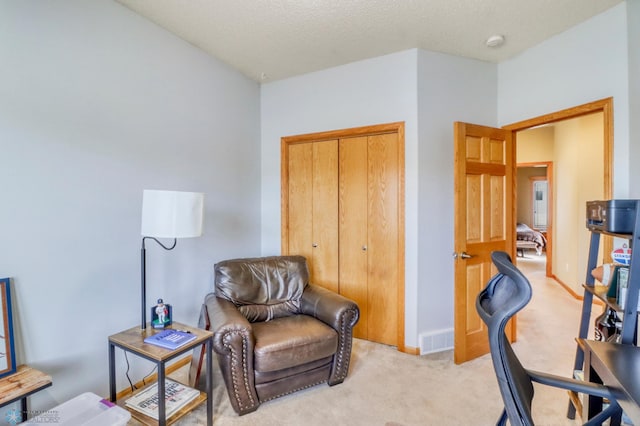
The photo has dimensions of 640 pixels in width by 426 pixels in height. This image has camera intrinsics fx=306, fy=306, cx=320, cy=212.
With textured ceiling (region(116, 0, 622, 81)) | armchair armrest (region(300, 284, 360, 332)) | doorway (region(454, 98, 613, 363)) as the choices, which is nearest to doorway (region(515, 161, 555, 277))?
doorway (region(454, 98, 613, 363))

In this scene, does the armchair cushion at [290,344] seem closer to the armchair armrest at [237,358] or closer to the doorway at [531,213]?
the armchair armrest at [237,358]

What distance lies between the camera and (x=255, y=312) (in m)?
2.42

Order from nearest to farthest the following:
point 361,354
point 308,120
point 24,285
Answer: point 24,285 → point 361,354 → point 308,120

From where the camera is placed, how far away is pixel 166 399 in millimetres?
1773

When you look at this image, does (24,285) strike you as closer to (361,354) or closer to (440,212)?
(361,354)

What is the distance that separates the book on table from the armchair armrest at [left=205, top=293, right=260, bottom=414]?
15 cm

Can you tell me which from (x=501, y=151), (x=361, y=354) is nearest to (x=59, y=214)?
(x=361, y=354)

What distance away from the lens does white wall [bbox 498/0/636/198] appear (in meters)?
2.04

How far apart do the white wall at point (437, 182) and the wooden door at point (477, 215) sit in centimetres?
20

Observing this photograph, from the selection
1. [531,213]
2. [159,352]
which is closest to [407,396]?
[159,352]

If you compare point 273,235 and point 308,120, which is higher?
point 308,120

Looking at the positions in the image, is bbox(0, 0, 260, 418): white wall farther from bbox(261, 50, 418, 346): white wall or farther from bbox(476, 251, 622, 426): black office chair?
bbox(476, 251, 622, 426): black office chair

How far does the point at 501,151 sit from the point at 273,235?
239cm

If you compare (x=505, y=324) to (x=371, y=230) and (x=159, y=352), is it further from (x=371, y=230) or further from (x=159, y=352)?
(x=371, y=230)
